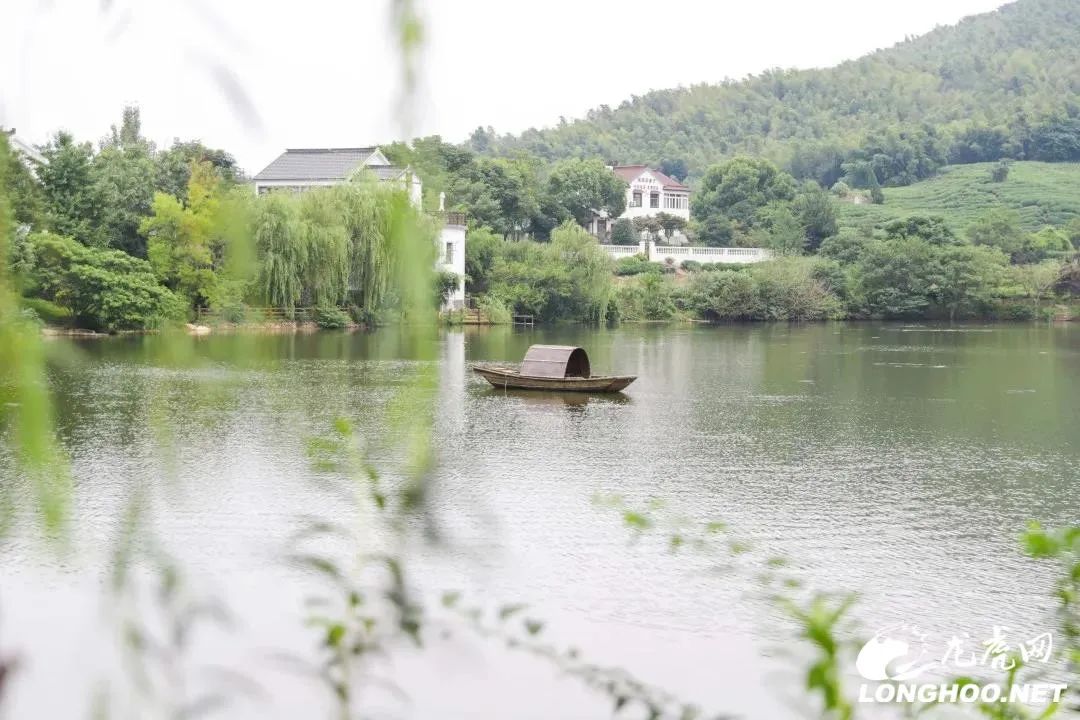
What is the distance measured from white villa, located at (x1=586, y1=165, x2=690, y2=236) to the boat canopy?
1573 inches

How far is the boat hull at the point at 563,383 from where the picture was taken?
17.4 m

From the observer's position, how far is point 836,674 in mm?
815

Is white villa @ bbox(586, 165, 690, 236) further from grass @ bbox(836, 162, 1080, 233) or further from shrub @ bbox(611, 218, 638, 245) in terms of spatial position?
grass @ bbox(836, 162, 1080, 233)

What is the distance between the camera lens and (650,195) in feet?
199

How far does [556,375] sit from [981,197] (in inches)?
2133

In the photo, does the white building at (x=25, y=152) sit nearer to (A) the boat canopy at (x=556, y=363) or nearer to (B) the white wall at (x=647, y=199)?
(A) the boat canopy at (x=556, y=363)

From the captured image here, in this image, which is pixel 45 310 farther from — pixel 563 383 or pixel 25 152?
pixel 563 383

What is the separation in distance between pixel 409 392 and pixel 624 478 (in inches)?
399

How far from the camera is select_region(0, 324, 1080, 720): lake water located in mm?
1217

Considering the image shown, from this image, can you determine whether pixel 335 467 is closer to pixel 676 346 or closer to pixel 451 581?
pixel 451 581

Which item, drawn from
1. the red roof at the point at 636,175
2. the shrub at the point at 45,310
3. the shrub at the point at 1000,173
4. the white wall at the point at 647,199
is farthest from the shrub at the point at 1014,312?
the shrub at the point at 45,310

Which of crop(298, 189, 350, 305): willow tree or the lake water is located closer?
the lake water

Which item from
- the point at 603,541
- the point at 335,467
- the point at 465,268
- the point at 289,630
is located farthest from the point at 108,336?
the point at 335,467

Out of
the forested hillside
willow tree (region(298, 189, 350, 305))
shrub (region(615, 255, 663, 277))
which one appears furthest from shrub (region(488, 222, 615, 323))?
the forested hillside
